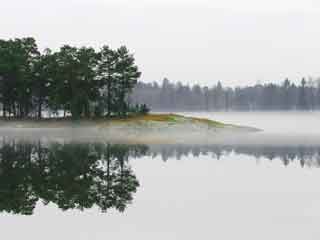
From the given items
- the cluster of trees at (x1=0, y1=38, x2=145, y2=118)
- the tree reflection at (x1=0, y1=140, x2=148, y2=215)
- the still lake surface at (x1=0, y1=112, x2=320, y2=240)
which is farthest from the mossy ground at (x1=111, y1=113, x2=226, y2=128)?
the still lake surface at (x1=0, y1=112, x2=320, y2=240)

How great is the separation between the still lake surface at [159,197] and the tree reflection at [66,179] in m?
0.05

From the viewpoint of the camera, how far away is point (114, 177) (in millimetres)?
31375

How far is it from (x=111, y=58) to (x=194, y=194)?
63463mm

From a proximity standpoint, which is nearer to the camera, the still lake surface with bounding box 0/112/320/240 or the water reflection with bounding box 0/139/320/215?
the still lake surface with bounding box 0/112/320/240

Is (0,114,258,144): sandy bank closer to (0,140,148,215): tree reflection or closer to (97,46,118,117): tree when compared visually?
(97,46,118,117): tree

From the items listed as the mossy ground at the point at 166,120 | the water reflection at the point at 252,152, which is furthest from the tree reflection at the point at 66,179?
the mossy ground at the point at 166,120

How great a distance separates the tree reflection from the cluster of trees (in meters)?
37.8

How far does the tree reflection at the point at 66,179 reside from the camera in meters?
23.3

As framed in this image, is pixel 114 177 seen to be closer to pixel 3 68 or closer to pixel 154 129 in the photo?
pixel 154 129

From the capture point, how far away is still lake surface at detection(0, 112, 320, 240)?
18.1 metres

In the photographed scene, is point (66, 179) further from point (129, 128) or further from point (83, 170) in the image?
point (129, 128)

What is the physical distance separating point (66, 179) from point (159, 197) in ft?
25.5

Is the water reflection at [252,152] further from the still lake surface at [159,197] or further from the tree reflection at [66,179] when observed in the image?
the tree reflection at [66,179]

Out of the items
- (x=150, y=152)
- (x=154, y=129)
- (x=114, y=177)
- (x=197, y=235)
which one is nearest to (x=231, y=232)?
(x=197, y=235)
